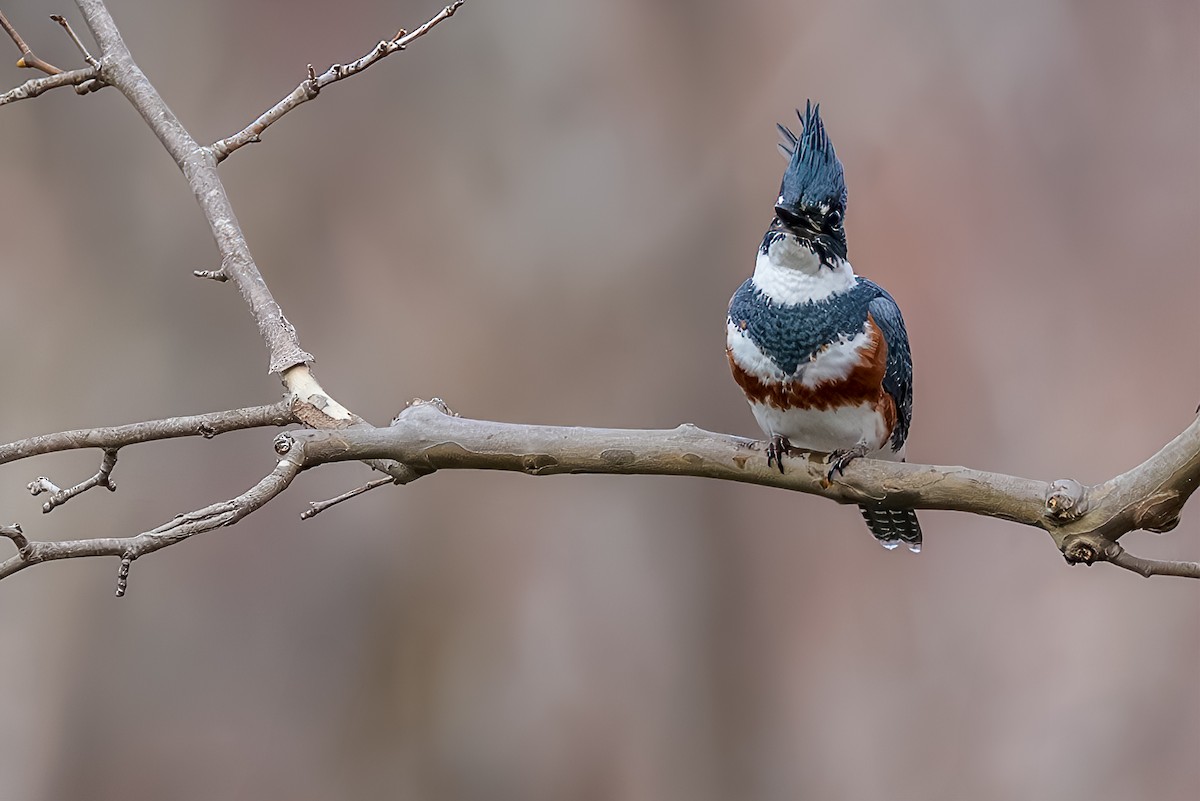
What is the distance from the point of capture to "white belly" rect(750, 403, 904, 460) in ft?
5.12

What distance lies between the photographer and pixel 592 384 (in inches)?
134

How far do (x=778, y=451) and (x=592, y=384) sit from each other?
2.04 metres

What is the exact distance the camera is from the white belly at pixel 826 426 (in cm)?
156

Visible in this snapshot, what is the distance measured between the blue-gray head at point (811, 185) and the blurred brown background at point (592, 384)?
1.82 m

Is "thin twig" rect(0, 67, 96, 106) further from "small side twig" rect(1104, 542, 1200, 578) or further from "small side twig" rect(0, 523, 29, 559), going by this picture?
"small side twig" rect(1104, 542, 1200, 578)

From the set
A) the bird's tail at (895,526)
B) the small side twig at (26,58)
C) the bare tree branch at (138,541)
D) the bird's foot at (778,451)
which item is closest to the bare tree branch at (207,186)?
the small side twig at (26,58)

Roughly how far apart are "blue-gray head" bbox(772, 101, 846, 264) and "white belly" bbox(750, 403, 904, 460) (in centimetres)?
25

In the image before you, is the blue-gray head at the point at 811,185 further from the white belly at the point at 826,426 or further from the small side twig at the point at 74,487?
the small side twig at the point at 74,487

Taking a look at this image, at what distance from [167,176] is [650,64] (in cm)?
146

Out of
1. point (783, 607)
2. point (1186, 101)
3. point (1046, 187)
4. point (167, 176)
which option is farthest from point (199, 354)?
point (1186, 101)

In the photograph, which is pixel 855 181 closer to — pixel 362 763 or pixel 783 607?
pixel 783 607

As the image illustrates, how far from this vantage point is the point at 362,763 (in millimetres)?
3271

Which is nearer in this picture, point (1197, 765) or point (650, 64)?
point (1197, 765)

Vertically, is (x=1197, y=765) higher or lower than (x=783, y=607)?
lower
